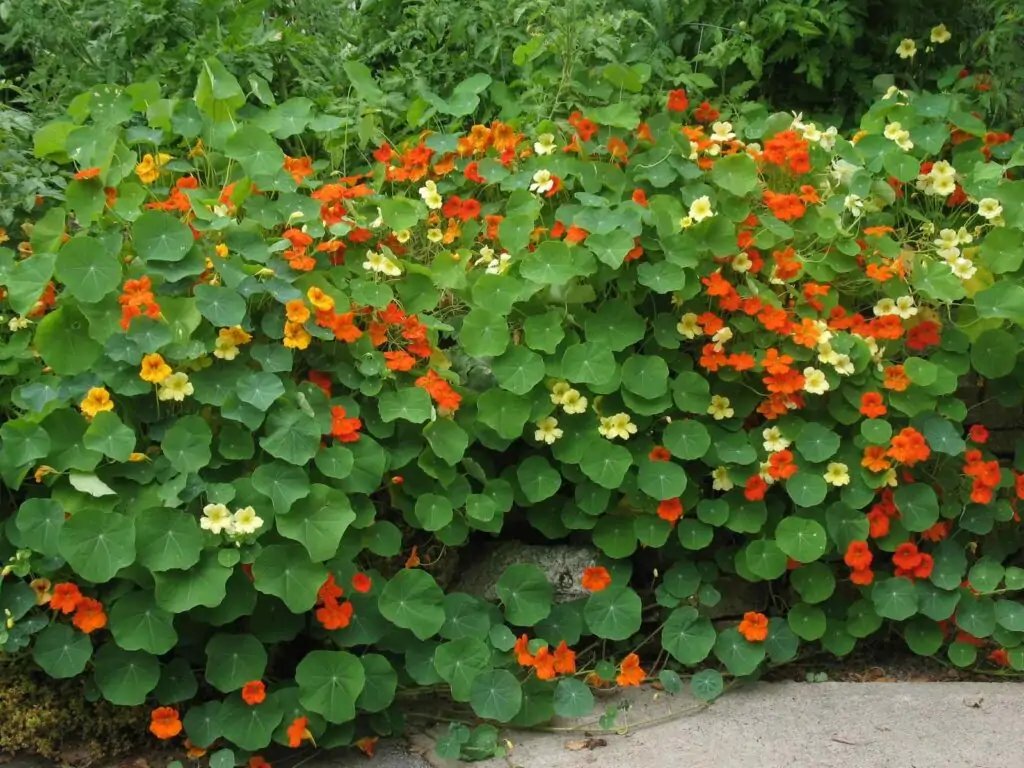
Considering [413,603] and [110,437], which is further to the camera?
[413,603]

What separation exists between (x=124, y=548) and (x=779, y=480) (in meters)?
1.68

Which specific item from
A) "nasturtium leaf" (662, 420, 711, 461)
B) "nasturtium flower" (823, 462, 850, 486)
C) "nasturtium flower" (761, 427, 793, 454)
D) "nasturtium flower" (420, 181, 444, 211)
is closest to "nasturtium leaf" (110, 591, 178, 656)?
"nasturtium leaf" (662, 420, 711, 461)

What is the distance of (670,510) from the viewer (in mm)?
3195

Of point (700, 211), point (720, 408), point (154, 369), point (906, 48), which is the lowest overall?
point (720, 408)

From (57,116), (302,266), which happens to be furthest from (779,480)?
(57,116)

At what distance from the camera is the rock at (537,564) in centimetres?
326

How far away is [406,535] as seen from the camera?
320 centimetres

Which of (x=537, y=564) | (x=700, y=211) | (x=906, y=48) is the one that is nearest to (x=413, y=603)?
(x=537, y=564)

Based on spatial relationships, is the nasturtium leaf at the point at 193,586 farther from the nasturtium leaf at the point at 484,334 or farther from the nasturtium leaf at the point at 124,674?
the nasturtium leaf at the point at 484,334

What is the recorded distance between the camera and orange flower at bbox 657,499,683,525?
3.19 meters

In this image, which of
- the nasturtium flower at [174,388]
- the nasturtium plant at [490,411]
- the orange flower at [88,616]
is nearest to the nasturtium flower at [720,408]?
the nasturtium plant at [490,411]

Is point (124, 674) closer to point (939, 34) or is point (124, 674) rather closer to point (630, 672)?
point (630, 672)

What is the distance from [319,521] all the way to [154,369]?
0.50m

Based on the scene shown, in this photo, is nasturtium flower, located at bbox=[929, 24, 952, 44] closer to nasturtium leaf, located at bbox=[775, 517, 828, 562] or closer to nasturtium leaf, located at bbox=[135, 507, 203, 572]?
nasturtium leaf, located at bbox=[775, 517, 828, 562]
